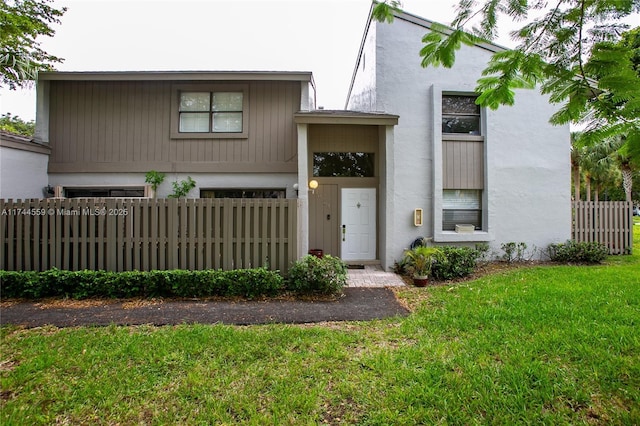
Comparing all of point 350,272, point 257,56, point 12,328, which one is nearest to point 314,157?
point 350,272

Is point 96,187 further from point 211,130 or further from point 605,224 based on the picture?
point 605,224

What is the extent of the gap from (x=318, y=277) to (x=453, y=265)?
3.54 metres

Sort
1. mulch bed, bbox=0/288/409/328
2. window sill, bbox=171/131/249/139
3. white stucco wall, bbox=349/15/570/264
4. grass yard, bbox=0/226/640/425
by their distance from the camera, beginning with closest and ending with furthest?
1. grass yard, bbox=0/226/640/425
2. mulch bed, bbox=0/288/409/328
3. white stucco wall, bbox=349/15/570/264
4. window sill, bbox=171/131/249/139

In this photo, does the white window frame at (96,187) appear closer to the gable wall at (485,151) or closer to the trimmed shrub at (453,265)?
the gable wall at (485,151)

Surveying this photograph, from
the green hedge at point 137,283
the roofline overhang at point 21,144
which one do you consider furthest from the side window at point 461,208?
the roofline overhang at point 21,144

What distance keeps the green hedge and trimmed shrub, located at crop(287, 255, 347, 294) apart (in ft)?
1.26

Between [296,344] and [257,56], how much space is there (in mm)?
17215

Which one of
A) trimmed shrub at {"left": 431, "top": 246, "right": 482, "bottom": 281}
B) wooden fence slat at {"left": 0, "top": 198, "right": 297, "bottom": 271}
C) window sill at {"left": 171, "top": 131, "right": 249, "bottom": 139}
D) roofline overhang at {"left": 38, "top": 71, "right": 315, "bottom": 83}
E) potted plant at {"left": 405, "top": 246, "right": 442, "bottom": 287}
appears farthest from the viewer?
window sill at {"left": 171, "top": 131, "right": 249, "bottom": 139}

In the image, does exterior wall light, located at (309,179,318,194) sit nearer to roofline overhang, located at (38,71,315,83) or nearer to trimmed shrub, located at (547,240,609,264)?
roofline overhang, located at (38,71,315,83)

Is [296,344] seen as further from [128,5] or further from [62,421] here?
[128,5]

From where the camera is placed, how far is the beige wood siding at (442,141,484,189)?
8.52m

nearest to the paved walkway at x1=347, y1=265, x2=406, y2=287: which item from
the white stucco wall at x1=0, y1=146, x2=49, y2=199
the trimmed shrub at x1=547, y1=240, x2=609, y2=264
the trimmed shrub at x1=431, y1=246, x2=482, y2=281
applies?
the trimmed shrub at x1=431, y1=246, x2=482, y2=281

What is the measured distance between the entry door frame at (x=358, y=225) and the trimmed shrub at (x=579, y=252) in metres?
5.31

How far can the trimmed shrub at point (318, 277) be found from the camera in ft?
18.9
